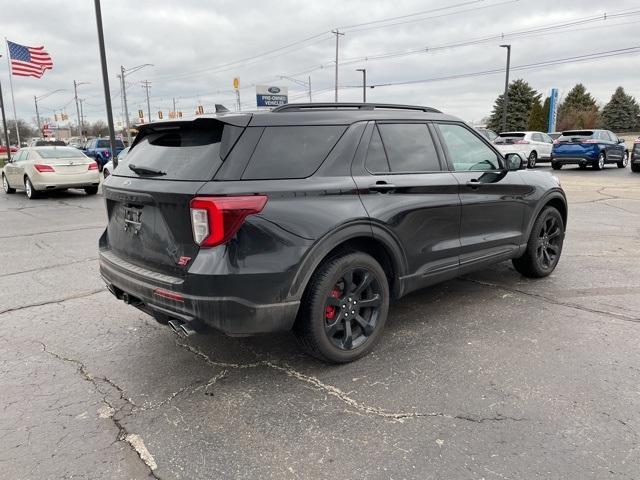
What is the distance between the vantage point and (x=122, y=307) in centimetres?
483

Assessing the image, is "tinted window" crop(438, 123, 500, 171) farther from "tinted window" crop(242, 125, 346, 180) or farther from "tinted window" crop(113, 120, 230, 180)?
"tinted window" crop(113, 120, 230, 180)

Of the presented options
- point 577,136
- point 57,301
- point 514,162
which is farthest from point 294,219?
point 577,136

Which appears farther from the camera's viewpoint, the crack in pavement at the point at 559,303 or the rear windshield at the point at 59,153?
the rear windshield at the point at 59,153

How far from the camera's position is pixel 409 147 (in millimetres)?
4000

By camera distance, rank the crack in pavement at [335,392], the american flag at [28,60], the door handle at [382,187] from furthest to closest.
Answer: the american flag at [28,60]
the door handle at [382,187]
the crack in pavement at [335,392]

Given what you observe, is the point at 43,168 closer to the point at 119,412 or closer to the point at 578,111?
the point at 119,412

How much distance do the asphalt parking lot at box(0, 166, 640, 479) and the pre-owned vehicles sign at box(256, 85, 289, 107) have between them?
110ft

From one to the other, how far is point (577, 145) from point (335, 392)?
21.6 m

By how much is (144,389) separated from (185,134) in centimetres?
172

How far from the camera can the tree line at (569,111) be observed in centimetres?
6081

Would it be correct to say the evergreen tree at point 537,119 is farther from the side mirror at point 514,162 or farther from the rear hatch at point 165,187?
the rear hatch at point 165,187

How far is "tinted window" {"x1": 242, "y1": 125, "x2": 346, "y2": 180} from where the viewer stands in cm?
312

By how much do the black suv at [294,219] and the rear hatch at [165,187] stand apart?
11mm

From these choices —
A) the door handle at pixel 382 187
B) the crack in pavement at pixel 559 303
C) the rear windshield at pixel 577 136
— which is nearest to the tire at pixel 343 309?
the door handle at pixel 382 187
